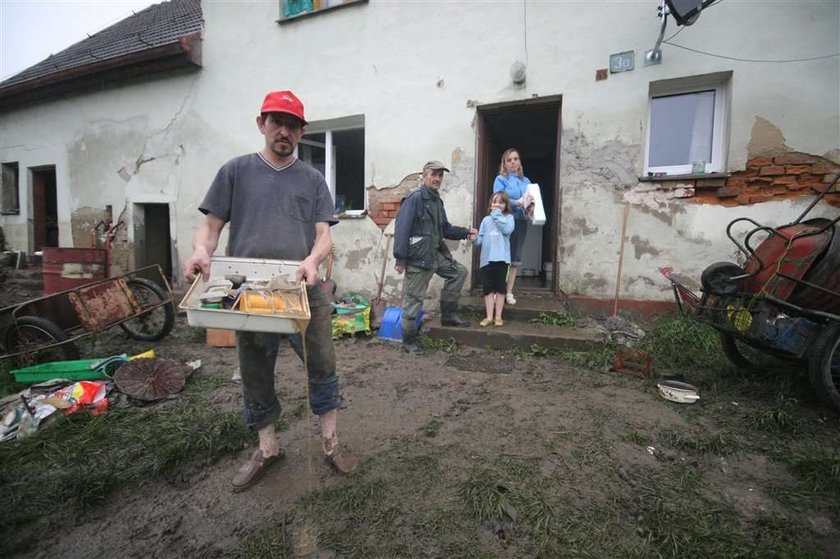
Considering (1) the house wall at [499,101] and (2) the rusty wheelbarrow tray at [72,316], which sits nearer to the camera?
(2) the rusty wheelbarrow tray at [72,316]

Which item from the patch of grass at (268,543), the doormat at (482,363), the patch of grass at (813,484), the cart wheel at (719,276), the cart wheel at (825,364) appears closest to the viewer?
the patch of grass at (268,543)

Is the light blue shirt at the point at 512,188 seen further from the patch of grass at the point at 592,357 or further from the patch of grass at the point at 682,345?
the patch of grass at the point at 682,345

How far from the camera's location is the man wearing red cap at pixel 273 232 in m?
2.09

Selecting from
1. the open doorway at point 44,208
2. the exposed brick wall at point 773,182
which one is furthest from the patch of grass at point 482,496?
the open doorway at point 44,208

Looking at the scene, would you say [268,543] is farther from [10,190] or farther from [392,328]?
[10,190]

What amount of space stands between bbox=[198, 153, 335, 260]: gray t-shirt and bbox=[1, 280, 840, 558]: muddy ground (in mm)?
1063

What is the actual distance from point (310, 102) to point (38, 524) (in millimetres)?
6162

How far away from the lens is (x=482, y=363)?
4117 mm

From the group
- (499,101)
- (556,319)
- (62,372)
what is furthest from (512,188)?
(62,372)

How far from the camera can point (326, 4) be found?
6438mm

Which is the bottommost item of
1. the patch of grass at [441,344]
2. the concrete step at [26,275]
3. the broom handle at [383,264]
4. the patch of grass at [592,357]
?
the patch of grass at [441,344]

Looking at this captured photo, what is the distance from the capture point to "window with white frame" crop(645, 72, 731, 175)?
462cm

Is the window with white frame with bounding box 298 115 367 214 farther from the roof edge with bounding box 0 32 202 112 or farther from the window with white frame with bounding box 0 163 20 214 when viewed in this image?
the window with white frame with bounding box 0 163 20 214

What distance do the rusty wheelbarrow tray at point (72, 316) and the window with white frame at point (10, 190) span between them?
837cm
